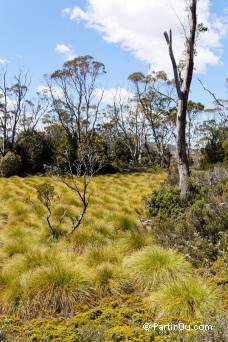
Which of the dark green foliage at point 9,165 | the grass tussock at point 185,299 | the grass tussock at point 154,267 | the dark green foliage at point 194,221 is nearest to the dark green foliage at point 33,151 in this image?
the dark green foliage at point 9,165

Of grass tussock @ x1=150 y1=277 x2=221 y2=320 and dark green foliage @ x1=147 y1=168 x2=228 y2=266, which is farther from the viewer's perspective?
dark green foliage @ x1=147 y1=168 x2=228 y2=266

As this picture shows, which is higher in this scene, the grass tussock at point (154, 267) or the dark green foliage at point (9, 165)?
the dark green foliage at point (9, 165)

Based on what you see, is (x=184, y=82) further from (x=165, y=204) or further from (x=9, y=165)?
(x=9, y=165)

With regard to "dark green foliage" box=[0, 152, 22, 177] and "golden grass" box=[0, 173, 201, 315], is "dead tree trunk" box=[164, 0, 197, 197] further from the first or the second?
"dark green foliage" box=[0, 152, 22, 177]

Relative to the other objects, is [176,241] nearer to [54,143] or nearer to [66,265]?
[66,265]

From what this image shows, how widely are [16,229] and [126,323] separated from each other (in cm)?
477

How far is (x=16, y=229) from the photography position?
8.22m

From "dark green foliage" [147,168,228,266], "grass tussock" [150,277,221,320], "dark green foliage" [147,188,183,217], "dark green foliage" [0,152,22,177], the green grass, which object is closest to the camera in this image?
"grass tussock" [150,277,221,320]

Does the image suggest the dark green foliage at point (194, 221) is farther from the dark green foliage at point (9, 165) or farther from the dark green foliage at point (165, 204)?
the dark green foliage at point (9, 165)

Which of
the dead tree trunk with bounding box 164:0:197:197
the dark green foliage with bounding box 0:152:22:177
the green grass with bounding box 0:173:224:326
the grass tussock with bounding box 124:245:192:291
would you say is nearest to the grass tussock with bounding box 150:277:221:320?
the green grass with bounding box 0:173:224:326

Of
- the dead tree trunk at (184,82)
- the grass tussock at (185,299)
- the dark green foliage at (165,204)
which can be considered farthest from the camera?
the dead tree trunk at (184,82)

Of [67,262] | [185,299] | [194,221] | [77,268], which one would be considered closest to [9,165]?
[194,221]

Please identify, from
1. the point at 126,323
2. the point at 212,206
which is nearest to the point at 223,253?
the point at 212,206

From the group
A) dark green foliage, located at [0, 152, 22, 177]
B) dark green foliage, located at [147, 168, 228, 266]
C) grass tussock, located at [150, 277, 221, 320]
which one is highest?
dark green foliage, located at [0, 152, 22, 177]
